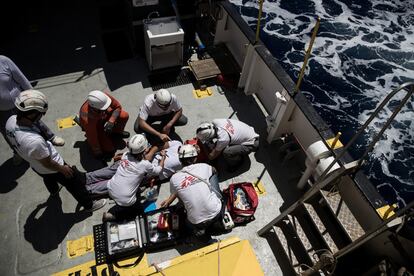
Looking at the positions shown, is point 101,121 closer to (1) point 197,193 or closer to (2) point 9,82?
(2) point 9,82

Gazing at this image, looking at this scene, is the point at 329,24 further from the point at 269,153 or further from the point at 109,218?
the point at 109,218

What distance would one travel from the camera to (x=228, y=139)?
5.32 meters

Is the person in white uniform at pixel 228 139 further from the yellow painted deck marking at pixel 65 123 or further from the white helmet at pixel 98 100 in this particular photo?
the yellow painted deck marking at pixel 65 123

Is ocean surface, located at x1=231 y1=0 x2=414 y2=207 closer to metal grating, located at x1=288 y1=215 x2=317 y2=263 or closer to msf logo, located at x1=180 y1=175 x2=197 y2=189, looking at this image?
metal grating, located at x1=288 y1=215 x2=317 y2=263

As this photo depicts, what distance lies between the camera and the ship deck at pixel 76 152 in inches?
193

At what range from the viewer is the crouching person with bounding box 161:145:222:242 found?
4.44 meters

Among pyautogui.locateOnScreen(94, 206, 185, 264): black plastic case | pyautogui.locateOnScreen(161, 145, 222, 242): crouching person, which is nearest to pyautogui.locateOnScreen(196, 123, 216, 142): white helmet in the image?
pyautogui.locateOnScreen(161, 145, 222, 242): crouching person

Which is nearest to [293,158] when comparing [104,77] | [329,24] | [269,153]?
[269,153]

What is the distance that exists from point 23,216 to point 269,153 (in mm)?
4763

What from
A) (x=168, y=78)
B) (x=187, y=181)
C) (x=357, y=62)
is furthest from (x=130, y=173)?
(x=357, y=62)

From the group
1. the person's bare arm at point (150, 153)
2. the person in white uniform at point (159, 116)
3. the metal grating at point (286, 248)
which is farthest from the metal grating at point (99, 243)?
the metal grating at point (286, 248)

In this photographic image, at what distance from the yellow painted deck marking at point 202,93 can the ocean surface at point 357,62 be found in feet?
11.6

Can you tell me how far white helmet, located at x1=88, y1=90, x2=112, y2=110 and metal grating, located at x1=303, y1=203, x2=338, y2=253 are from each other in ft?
12.3

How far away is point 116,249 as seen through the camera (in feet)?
15.5
